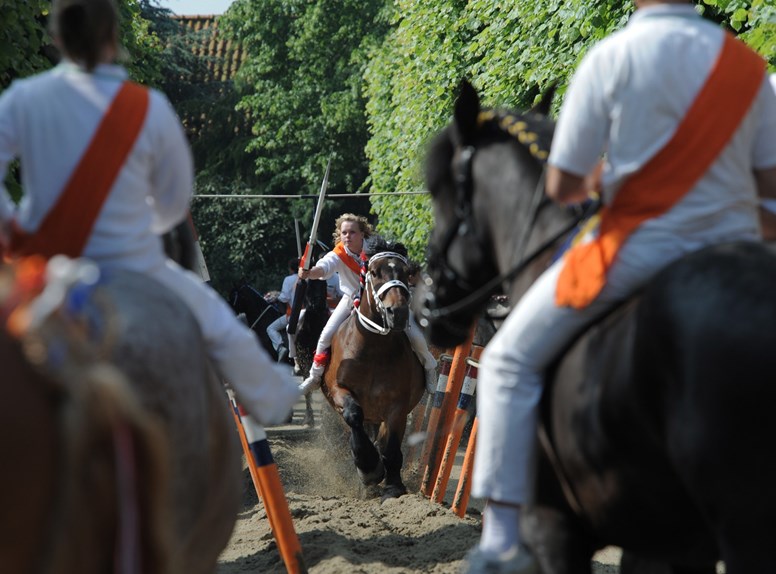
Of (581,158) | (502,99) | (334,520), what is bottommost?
(334,520)

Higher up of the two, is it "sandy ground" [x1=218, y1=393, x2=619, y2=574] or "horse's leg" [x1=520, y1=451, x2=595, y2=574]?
"horse's leg" [x1=520, y1=451, x2=595, y2=574]

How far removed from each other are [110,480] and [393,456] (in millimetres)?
8170

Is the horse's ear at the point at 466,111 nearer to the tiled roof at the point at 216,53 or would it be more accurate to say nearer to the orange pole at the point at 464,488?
the orange pole at the point at 464,488

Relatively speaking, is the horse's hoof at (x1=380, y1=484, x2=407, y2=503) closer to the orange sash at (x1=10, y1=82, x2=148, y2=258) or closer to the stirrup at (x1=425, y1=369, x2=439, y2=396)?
the stirrup at (x1=425, y1=369, x2=439, y2=396)

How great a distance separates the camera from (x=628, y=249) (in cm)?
359

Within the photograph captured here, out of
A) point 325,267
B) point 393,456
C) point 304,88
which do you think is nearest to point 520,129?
point 393,456

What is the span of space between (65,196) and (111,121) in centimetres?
27

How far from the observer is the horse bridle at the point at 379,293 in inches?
422

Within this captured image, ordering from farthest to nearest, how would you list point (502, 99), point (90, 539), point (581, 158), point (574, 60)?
point (502, 99) < point (574, 60) < point (581, 158) < point (90, 539)

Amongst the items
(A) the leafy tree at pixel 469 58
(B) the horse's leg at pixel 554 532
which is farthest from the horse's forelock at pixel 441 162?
(A) the leafy tree at pixel 469 58

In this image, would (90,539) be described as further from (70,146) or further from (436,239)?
(436,239)

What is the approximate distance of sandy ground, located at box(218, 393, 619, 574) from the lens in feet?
24.4

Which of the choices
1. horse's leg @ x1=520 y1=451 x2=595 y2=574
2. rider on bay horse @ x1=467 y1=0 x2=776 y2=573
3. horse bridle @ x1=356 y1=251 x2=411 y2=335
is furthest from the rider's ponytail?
horse bridle @ x1=356 y1=251 x2=411 y2=335

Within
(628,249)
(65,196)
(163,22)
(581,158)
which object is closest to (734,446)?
(628,249)
